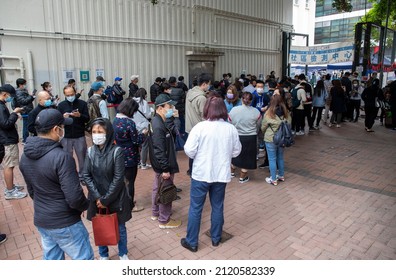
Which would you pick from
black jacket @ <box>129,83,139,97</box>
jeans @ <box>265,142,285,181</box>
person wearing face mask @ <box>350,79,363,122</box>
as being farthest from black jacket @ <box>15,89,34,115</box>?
person wearing face mask @ <box>350,79,363,122</box>

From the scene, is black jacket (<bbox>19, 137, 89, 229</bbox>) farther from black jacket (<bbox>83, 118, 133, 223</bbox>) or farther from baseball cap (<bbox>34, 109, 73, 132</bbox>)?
black jacket (<bbox>83, 118, 133, 223</bbox>)

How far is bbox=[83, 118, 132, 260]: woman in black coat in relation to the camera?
2.95 meters

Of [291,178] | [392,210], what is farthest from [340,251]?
[291,178]

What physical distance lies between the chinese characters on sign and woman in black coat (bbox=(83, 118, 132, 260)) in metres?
12.7

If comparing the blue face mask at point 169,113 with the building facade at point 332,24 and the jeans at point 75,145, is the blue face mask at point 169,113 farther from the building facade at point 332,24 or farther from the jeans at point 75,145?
the building facade at point 332,24

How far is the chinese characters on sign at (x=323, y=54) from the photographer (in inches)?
519

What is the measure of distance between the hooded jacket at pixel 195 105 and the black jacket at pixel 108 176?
2.89 meters

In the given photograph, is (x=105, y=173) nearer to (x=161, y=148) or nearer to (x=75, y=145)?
(x=161, y=148)

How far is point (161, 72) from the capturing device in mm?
11445

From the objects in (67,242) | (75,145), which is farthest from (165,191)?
(75,145)

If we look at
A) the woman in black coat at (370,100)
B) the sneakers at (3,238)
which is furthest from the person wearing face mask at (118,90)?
the woman in black coat at (370,100)

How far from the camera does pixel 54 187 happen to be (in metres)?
2.48

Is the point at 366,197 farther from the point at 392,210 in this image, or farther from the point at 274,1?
the point at 274,1

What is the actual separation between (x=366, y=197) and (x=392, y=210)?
514mm
